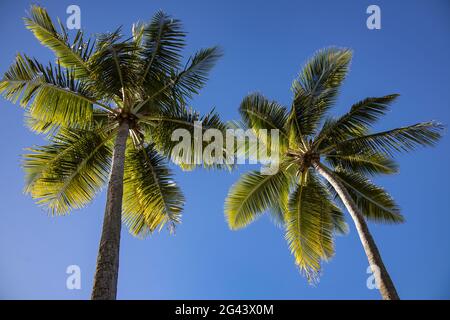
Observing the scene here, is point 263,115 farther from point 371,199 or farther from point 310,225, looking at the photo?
point 371,199

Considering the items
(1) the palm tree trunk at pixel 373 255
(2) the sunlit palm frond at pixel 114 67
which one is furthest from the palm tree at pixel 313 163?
(2) the sunlit palm frond at pixel 114 67

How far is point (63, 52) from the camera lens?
9.58m

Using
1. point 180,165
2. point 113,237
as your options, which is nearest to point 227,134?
point 180,165

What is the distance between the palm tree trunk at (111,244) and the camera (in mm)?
5613

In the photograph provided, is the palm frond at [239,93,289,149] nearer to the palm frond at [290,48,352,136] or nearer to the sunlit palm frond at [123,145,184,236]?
the palm frond at [290,48,352,136]

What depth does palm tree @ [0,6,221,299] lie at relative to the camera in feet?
30.9

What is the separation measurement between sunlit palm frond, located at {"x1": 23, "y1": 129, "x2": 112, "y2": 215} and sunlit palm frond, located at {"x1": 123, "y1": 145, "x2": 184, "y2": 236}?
803 mm

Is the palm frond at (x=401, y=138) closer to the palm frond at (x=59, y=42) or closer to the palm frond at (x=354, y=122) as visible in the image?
the palm frond at (x=354, y=122)

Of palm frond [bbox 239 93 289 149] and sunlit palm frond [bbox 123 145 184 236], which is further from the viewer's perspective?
palm frond [bbox 239 93 289 149]

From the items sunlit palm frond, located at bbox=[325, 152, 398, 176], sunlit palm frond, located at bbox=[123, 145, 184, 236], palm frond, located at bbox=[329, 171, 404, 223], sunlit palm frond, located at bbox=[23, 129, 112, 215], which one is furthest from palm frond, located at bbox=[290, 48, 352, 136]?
sunlit palm frond, located at bbox=[23, 129, 112, 215]

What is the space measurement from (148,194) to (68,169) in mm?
2134

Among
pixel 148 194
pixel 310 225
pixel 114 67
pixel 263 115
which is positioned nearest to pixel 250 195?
pixel 310 225

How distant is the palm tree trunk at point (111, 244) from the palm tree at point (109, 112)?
3.77 ft
